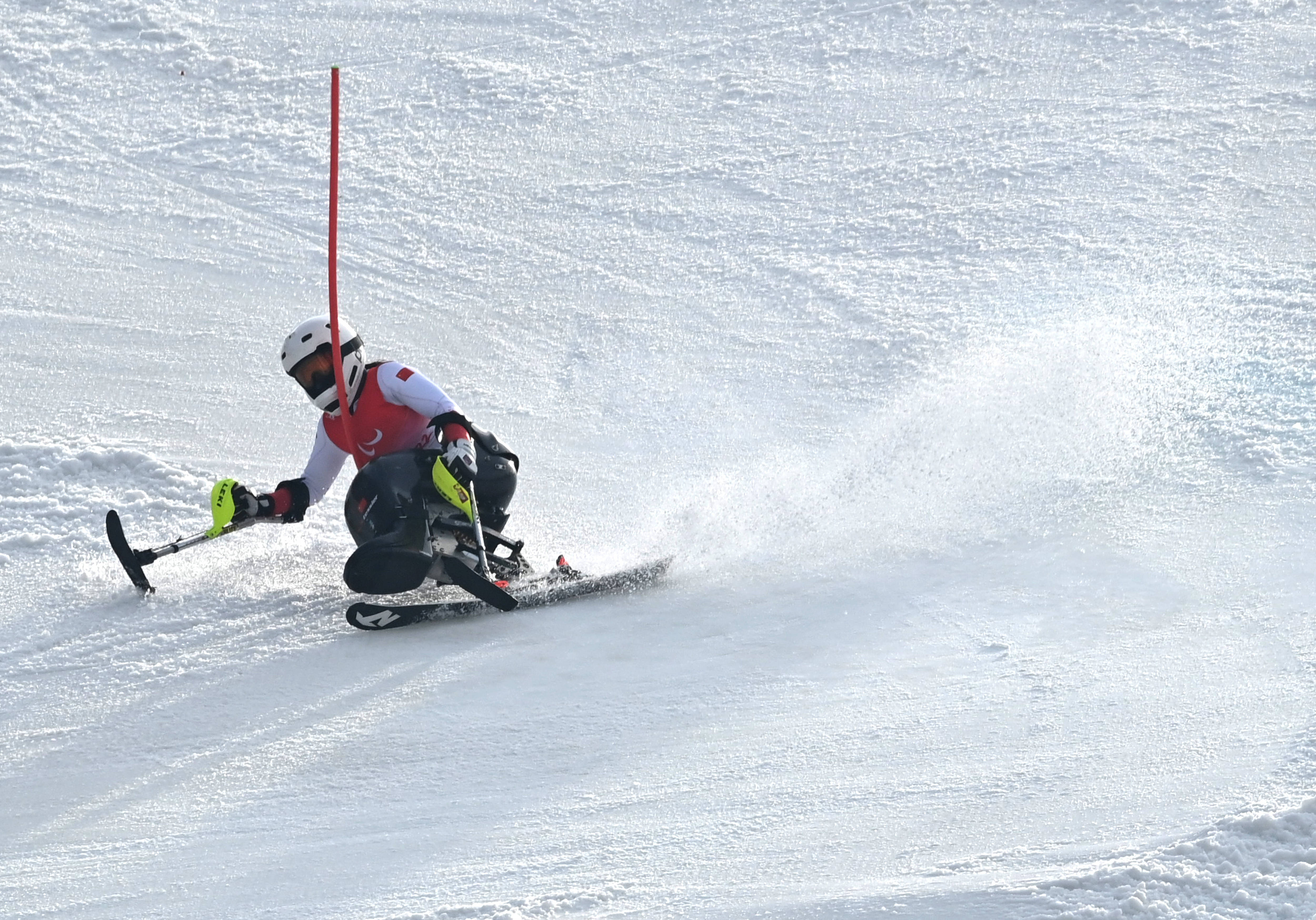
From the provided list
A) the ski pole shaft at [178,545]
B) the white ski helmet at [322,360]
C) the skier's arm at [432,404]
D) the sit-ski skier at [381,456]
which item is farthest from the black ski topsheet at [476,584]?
the ski pole shaft at [178,545]

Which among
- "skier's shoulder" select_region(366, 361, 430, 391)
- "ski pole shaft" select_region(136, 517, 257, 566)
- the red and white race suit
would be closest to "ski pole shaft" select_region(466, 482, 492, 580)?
the red and white race suit

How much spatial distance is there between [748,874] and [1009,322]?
5.73m

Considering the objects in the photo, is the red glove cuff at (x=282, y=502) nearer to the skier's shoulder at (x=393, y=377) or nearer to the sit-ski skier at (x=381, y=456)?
the sit-ski skier at (x=381, y=456)

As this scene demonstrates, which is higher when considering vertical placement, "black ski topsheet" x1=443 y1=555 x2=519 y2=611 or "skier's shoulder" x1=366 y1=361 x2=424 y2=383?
"skier's shoulder" x1=366 y1=361 x2=424 y2=383

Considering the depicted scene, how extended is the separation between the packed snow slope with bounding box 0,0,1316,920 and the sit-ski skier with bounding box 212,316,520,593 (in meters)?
0.39

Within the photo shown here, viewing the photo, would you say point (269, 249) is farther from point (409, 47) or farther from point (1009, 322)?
point (1009, 322)

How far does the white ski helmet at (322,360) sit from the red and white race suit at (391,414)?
0.08 metres

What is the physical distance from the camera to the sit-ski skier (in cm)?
630

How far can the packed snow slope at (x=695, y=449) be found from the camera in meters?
4.92

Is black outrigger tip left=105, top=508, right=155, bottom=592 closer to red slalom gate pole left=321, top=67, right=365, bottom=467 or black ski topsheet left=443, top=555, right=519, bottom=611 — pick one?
red slalom gate pole left=321, top=67, right=365, bottom=467

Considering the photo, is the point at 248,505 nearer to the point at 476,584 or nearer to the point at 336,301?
the point at 336,301

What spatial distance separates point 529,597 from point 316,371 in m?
1.28

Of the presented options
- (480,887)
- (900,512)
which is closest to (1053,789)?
(480,887)

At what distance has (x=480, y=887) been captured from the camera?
185 inches
